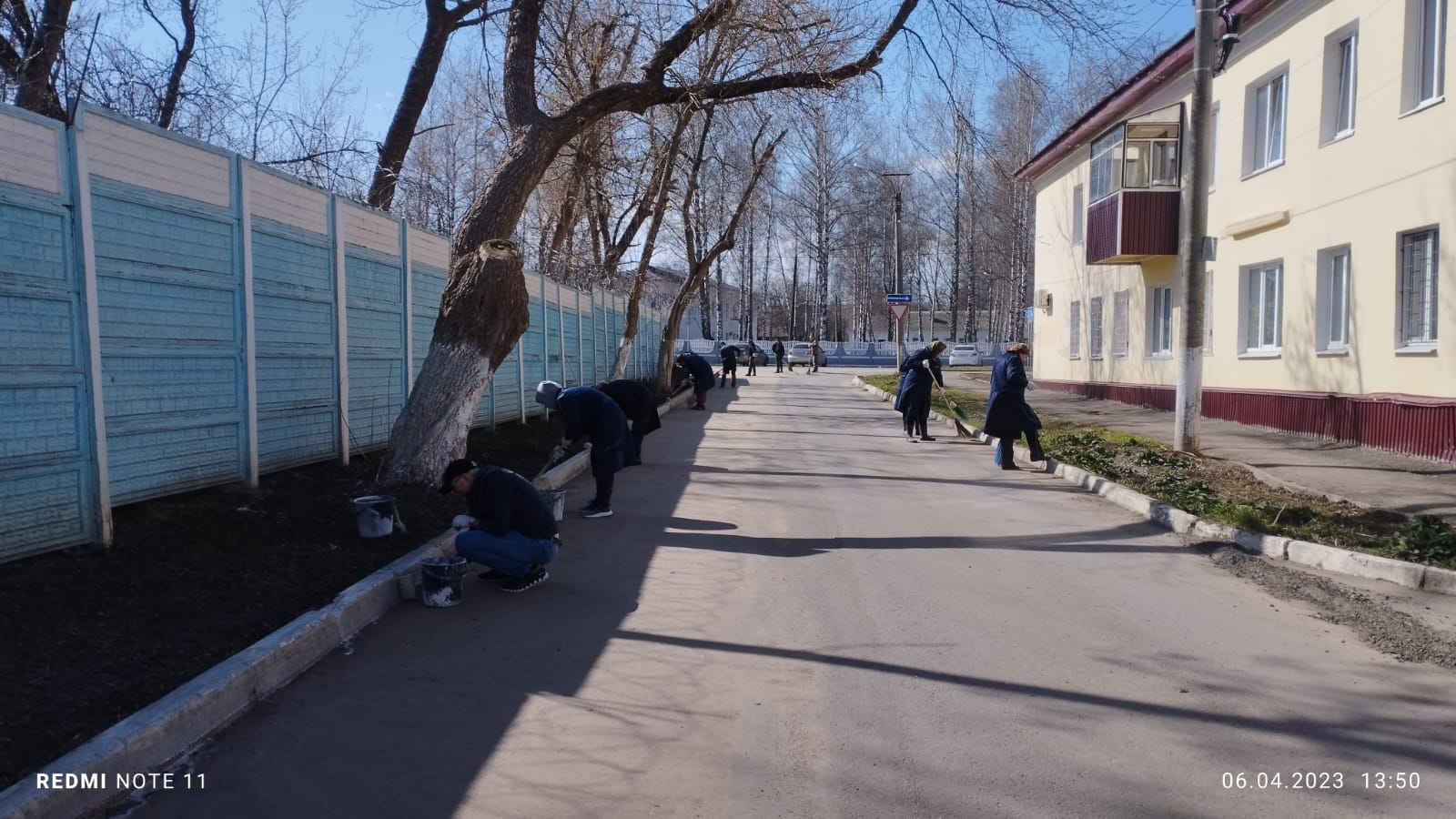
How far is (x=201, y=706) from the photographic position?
4312mm

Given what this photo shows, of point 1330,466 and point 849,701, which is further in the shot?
point 1330,466

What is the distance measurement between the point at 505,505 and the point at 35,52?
302 inches

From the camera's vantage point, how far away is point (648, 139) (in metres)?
23.6

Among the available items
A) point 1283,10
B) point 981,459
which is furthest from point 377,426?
point 1283,10

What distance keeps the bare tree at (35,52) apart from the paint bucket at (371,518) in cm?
398

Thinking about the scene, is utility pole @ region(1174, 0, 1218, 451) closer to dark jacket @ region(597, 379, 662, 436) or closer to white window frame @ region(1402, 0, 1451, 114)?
white window frame @ region(1402, 0, 1451, 114)

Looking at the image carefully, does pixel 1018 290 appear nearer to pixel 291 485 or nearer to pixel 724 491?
pixel 724 491

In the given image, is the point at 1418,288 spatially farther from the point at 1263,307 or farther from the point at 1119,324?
the point at 1119,324

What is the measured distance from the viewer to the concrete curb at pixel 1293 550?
688cm

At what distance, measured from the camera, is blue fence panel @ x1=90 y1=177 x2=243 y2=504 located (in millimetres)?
6766

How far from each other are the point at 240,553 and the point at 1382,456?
481 inches

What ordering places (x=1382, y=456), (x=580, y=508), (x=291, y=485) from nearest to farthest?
(x=291, y=485) < (x=580, y=508) < (x=1382, y=456)

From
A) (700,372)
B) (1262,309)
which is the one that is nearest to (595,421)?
(1262,309)

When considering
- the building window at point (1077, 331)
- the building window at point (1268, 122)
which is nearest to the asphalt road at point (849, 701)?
the building window at point (1268, 122)
